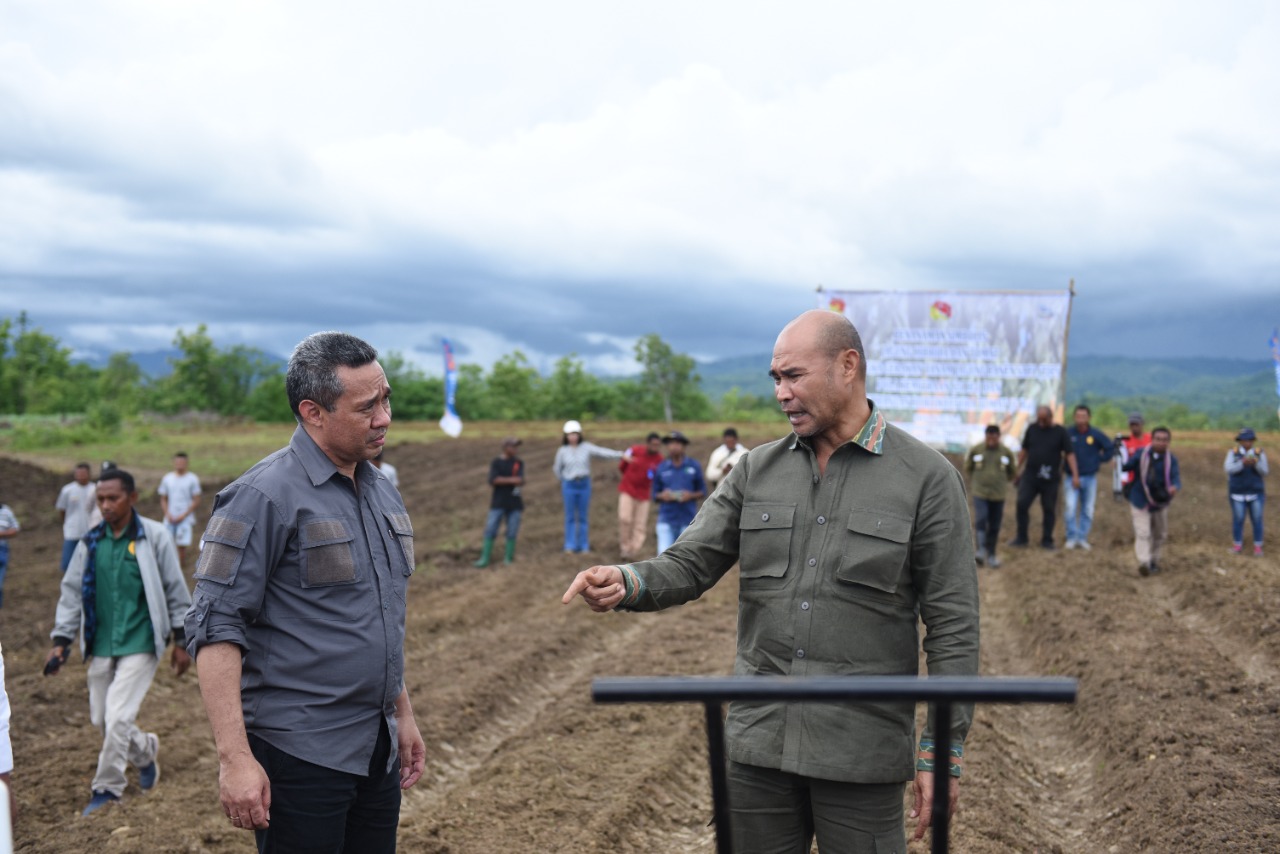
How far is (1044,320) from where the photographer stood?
1778cm

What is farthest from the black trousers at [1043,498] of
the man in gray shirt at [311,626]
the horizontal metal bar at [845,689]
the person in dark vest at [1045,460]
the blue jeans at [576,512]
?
the horizontal metal bar at [845,689]

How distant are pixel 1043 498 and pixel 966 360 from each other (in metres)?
4.02

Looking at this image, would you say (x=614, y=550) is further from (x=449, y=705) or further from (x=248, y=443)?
(x=248, y=443)

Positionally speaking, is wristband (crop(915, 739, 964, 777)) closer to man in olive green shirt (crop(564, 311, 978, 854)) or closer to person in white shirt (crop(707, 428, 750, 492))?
man in olive green shirt (crop(564, 311, 978, 854))

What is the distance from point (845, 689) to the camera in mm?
1892

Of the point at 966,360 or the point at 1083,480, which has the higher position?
the point at 966,360

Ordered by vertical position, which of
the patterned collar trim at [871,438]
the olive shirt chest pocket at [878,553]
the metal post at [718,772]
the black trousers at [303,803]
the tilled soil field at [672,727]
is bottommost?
the tilled soil field at [672,727]

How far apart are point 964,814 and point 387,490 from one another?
3.83 metres

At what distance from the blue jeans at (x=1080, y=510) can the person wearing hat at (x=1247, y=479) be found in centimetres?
172

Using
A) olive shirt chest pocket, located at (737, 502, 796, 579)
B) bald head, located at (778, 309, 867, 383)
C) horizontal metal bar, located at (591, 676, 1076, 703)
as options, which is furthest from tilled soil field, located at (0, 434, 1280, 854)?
horizontal metal bar, located at (591, 676, 1076, 703)

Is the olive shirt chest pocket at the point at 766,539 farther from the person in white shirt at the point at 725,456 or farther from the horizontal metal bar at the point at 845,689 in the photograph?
the person in white shirt at the point at 725,456

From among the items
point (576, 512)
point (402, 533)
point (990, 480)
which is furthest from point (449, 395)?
point (402, 533)

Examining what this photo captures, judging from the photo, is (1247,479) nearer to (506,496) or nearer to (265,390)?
(506,496)

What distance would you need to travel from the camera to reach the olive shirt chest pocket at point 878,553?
2.89m
